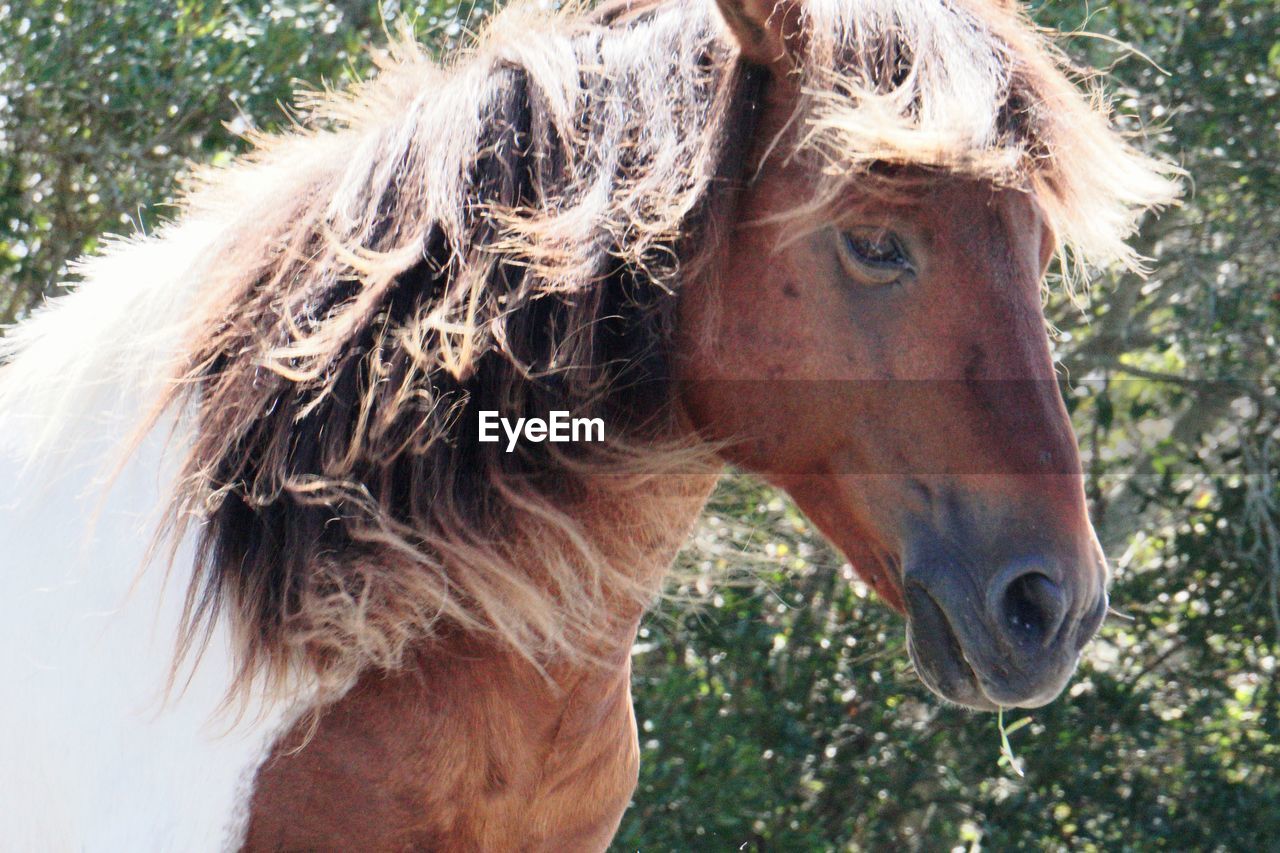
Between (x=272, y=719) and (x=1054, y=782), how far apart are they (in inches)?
103

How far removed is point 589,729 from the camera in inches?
58.5

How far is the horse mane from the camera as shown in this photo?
49.5 inches

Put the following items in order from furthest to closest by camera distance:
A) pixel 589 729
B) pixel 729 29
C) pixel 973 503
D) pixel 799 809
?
1. pixel 799 809
2. pixel 589 729
3. pixel 729 29
4. pixel 973 503

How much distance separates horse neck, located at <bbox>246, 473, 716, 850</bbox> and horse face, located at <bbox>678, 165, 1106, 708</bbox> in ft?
0.58

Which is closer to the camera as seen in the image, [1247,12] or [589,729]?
[589,729]

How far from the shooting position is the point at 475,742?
1.34 metres

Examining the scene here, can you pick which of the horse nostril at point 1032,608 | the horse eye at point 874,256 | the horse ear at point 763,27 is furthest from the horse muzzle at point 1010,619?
the horse ear at point 763,27

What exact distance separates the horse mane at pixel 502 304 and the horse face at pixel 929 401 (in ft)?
0.15

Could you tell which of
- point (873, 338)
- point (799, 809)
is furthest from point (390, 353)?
point (799, 809)

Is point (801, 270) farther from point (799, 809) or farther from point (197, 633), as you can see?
point (799, 809)

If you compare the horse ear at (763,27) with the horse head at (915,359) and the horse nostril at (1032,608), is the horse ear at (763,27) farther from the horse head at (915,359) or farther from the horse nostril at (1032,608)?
the horse nostril at (1032,608)

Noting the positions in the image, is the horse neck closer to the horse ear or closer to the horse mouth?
the horse mouth

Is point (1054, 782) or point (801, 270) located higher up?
point (801, 270)

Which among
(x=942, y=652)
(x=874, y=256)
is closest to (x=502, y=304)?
(x=874, y=256)
